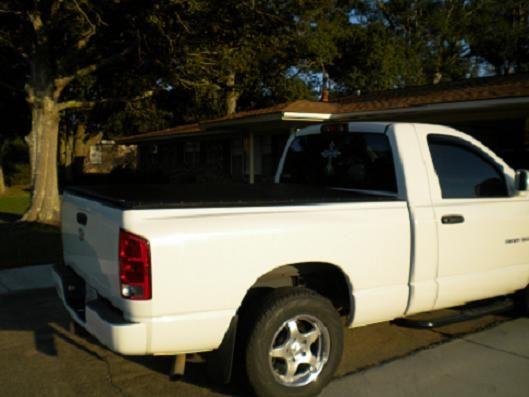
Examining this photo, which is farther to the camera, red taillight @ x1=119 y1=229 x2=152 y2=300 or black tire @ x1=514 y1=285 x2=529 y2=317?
black tire @ x1=514 y1=285 x2=529 y2=317

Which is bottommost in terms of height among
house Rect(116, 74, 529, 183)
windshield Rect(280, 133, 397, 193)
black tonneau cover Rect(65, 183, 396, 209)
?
black tonneau cover Rect(65, 183, 396, 209)

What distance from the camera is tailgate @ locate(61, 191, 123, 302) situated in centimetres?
317

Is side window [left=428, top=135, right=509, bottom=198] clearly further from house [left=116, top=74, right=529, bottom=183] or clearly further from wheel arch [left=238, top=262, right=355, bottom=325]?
house [left=116, top=74, right=529, bottom=183]

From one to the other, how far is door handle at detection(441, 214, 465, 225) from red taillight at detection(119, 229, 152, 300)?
236 centimetres

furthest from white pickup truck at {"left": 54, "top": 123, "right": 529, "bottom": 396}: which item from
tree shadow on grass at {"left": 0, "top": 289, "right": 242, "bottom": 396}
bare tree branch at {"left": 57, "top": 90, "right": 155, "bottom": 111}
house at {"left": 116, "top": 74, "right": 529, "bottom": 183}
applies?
bare tree branch at {"left": 57, "top": 90, "right": 155, "bottom": 111}

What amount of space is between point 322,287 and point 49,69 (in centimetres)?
1204

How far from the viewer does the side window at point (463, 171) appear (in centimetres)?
438

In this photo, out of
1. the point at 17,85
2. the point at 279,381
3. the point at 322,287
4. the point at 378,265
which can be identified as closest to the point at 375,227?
the point at 378,265

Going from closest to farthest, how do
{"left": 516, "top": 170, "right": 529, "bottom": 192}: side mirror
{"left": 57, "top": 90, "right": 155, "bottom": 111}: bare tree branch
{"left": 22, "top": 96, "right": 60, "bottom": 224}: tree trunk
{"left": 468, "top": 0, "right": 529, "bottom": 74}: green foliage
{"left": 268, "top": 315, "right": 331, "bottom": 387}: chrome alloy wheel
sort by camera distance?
{"left": 268, "top": 315, "right": 331, "bottom": 387}: chrome alloy wheel < {"left": 516, "top": 170, "right": 529, "bottom": 192}: side mirror < {"left": 22, "top": 96, "right": 60, "bottom": 224}: tree trunk < {"left": 57, "top": 90, "right": 155, "bottom": 111}: bare tree branch < {"left": 468, "top": 0, "right": 529, "bottom": 74}: green foliage

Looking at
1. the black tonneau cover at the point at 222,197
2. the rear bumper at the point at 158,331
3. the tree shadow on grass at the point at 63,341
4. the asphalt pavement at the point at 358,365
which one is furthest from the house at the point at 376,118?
the rear bumper at the point at 158,331

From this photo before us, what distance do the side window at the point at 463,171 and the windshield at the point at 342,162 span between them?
0.44 m

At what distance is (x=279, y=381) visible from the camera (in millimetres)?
3512

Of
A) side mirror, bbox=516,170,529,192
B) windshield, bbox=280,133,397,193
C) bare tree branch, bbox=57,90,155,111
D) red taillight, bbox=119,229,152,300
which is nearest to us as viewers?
red taillight, bbox=119,229,152,300

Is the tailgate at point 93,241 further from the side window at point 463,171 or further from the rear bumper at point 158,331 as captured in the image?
the side window at point 463,171
